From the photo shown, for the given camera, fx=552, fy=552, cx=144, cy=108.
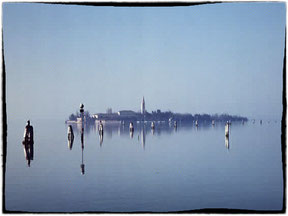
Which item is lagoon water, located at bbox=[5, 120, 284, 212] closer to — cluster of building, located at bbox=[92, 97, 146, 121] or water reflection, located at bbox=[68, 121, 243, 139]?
water reflection, located at bbox=[68, 121, 243, 139]

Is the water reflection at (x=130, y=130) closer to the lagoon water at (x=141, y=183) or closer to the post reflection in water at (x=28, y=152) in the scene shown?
the post reflection in water at (x=28, y=152)

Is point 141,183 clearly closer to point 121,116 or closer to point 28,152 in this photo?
point 28,152

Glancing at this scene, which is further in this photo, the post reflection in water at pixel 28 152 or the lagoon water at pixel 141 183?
the post reflection in water at pixel 28 152

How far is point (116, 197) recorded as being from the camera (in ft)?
23.5

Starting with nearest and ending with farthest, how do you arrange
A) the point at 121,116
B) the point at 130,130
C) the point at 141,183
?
the point at 141,183, the point at 130,130, the point at 121,116

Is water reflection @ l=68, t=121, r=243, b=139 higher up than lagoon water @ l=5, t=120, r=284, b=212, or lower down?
lower down

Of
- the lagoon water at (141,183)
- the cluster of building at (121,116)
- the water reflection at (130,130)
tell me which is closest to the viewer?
the lagoon water at (141,183)

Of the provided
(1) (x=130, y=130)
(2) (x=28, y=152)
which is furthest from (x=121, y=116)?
(2) (x=28, y=152)

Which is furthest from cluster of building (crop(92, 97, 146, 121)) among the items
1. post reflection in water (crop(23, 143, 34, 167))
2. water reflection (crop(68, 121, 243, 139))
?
post reflection in water (crop(23, 143, 34, 167))

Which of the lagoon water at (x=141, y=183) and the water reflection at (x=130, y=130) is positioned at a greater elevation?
the lagoon water at (x=141, y=183)

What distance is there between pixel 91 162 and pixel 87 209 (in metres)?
5.03

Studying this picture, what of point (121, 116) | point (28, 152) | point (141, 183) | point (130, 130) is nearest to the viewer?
point (141, 183)

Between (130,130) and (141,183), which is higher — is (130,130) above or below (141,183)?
below

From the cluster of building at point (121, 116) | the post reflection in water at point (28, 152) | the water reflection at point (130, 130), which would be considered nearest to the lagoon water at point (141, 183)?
the post reflection in water at point (28, 152)
